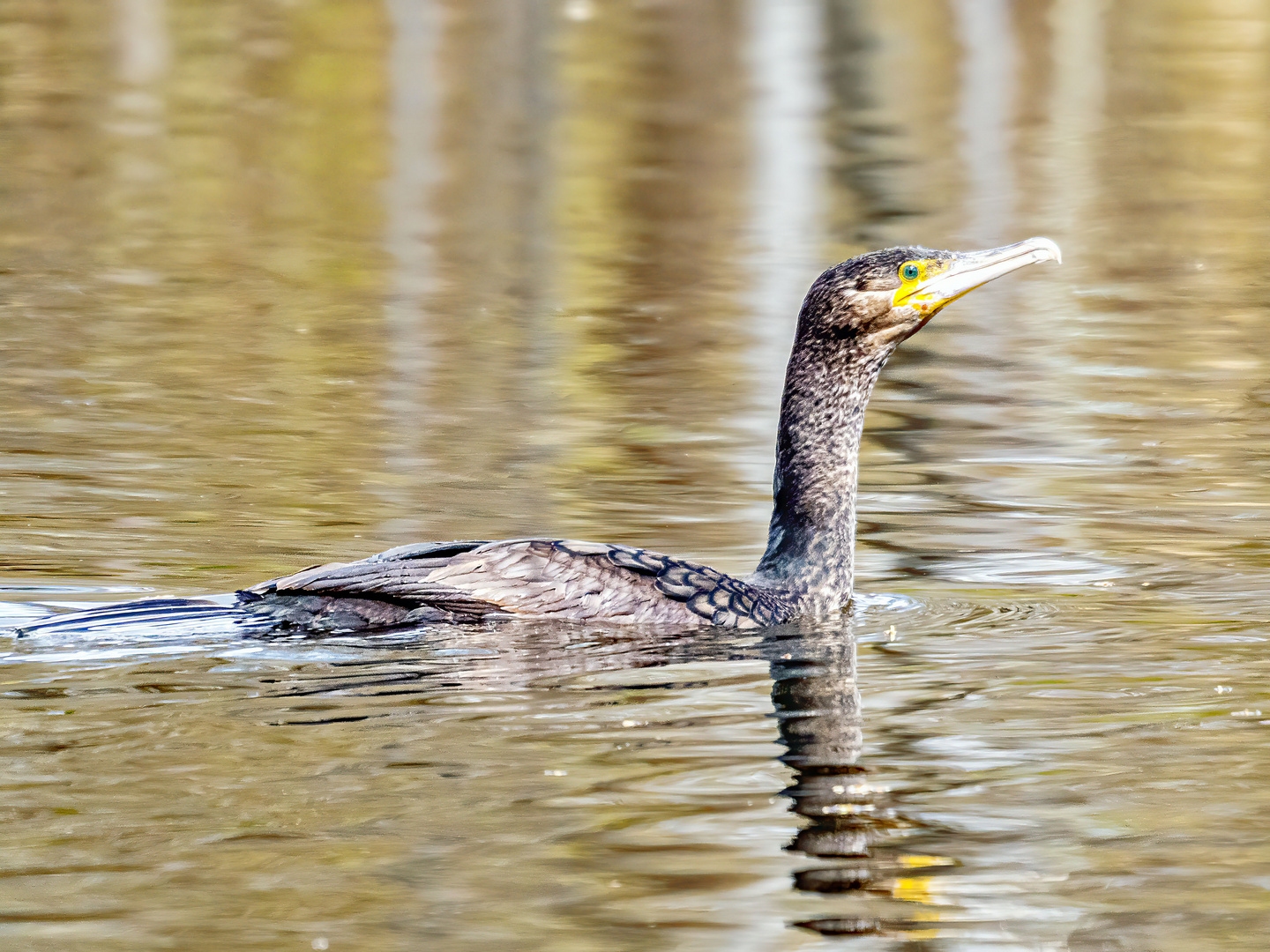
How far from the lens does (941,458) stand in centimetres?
1065

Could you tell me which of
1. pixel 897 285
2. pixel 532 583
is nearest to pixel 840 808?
pixel 532 583

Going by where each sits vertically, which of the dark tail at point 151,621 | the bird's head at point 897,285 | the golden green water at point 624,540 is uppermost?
the bird's head at point 897,285

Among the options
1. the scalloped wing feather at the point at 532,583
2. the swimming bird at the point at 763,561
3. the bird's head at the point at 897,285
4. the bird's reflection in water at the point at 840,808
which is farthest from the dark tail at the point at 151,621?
the bird's head at the point at 897,285

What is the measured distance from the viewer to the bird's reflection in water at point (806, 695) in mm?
4703

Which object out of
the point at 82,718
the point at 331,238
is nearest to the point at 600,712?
the point at 82,718

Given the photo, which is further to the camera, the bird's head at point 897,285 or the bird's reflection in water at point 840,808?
the bird's head at point 897,285

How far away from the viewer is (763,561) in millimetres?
7668

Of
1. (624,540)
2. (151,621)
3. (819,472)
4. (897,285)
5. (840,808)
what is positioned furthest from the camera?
(624,540)

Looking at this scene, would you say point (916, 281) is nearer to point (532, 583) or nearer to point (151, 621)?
point (532, 583)

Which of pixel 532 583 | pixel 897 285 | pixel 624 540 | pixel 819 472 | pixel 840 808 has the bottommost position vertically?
pixel 624 540

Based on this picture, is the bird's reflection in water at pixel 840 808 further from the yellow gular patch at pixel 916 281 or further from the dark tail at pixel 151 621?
the dark tail at pixel 151 621

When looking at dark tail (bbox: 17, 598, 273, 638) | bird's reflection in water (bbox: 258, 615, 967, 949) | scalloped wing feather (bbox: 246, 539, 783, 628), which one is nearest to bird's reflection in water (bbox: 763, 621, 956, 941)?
bird's reflection in water (bbox: 258, 615, 967, 949)

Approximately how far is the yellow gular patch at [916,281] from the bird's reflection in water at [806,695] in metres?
1.15

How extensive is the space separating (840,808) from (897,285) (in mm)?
2509
